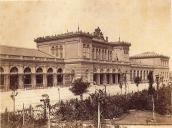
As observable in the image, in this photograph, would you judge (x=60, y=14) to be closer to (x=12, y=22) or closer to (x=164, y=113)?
(x=12, y=22)

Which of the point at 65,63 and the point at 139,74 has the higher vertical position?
the point at 65,63

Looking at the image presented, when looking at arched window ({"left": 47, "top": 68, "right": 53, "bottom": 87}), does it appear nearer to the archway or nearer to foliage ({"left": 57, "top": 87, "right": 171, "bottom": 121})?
the archway

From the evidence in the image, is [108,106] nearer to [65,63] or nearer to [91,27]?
[91,27]

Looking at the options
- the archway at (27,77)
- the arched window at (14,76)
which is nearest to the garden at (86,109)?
the arched window at (14,76)

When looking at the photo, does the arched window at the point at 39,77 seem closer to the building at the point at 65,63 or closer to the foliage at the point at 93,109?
the building at the point at 65,63

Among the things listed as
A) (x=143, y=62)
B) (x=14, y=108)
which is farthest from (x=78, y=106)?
(x=143, y=62)

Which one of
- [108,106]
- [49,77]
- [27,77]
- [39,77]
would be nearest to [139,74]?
[49,77]

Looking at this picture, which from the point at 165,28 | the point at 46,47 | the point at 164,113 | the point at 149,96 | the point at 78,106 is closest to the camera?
the point at 165,28
